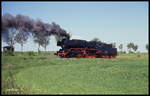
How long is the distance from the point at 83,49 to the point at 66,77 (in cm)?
570

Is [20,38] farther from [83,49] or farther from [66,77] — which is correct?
[83,49]

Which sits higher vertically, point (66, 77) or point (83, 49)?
point (83, 49)

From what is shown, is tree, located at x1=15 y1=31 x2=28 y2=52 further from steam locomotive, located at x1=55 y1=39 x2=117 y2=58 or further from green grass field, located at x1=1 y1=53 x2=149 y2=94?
steam locomotive, located at x1=55 y1=39 x2=117 y2=58

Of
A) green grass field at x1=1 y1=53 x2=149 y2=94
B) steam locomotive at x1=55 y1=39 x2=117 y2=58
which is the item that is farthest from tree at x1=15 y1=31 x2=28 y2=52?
steam locomotive at x1=55 y1=39 x2=117 y2=58

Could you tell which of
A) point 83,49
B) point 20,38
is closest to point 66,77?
point 20,38

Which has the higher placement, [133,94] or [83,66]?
[83,66]

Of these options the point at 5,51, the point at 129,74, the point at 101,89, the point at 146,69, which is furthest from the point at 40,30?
the point at 146,69

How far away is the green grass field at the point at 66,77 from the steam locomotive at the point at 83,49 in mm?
2998

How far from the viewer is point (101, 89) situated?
11.2m

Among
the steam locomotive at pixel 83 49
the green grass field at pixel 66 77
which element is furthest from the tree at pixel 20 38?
the steam locomotive at pixel 83 49

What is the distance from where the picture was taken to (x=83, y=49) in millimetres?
17094

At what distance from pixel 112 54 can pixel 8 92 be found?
9922 millimetres

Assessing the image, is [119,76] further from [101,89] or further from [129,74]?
[101,89]

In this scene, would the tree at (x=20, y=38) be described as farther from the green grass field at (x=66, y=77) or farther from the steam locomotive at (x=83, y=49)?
the steam locomotive at (x=83, y=49)
